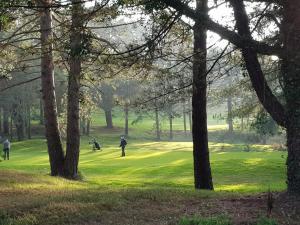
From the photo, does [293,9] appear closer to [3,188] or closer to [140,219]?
[140,219]

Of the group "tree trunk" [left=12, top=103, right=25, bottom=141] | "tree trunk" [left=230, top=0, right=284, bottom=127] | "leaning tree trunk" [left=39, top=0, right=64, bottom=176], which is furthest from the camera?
"tree trunk" [left=12, top=103, right=25, bottom=141]

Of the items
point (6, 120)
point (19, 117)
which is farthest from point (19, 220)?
point (6, 120)

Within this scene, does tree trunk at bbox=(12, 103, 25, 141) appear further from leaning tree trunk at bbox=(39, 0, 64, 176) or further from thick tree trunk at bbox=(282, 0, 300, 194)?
thick tree trunk at bbox=(282, 0, 300, 194)

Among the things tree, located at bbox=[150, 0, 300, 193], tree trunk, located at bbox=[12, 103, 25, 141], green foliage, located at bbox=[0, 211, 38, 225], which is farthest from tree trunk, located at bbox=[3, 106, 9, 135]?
green foliage, located at bbox=[0, 211, 38, 225]

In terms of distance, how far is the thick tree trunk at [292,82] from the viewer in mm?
9562

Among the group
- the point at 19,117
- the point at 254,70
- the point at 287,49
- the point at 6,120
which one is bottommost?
the point at 254,70

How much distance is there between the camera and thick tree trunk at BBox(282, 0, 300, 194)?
9562 mm

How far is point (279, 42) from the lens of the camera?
9.95 meters

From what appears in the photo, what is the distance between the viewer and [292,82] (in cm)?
992

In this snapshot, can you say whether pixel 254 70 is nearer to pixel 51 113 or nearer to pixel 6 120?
pixel 51 113

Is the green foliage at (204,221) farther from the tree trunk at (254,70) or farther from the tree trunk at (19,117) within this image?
the tree trunk at (19,117)

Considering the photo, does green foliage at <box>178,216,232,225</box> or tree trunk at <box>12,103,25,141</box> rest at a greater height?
tree trunk at <box>12,103,25,141</box>

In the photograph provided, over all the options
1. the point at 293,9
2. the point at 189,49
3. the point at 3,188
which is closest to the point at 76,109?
the point at 189,49

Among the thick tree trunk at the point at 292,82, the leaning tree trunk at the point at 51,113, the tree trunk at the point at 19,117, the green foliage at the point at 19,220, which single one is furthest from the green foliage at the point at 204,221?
the tree trunk at the point at 19,117
